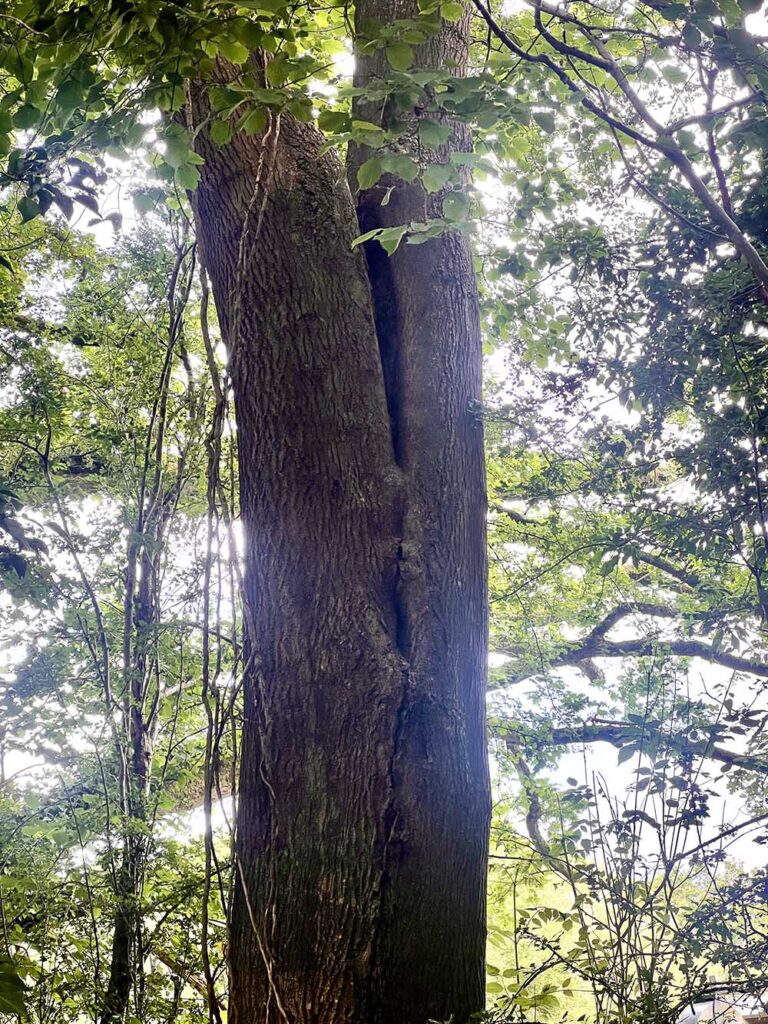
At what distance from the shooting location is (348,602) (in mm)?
1515

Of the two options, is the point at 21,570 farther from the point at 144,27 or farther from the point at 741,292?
the point at 741,292

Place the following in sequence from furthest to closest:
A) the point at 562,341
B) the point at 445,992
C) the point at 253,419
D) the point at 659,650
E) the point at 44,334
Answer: the point at 44,334
the point at 562,341
the point at 659,650
the point at 253,419
the point at 445,992

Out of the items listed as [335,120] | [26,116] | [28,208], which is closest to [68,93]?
[26,116]

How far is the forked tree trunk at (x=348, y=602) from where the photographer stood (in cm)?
133

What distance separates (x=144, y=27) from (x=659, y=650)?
2231 mm

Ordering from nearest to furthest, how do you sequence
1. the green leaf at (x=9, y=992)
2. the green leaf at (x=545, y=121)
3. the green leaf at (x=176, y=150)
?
the green leaf at (x=9, y=992) < the green leaf at (x=176, y=150) < the green leaf at (x=545, y=121)

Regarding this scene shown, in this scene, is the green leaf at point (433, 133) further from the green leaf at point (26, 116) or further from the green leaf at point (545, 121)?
the green leaf at point (26, 116)

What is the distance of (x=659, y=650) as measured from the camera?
8.22 feet

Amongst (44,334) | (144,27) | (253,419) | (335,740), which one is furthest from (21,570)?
(44,334)

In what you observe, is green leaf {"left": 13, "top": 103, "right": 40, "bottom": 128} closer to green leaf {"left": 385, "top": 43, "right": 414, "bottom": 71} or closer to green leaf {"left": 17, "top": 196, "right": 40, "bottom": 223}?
green leaf {"left": 17, "top": 196, "right": 40, "bottom": 223}

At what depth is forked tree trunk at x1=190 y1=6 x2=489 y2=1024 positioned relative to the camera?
4.38ft

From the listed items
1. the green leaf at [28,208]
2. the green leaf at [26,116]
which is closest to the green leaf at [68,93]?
the green leaf at [26,116]

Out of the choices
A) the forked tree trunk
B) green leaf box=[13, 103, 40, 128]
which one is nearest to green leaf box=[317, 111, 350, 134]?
the forked tree trunk

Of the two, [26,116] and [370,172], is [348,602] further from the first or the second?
[26,116]
